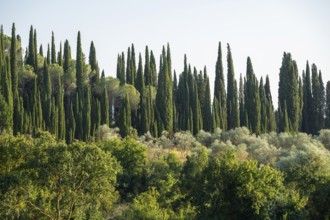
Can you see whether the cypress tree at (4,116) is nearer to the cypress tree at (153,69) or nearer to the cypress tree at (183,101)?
the cypress tree at (183,101)

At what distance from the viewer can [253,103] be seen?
63.9 m

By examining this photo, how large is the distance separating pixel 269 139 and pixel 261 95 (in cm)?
1455

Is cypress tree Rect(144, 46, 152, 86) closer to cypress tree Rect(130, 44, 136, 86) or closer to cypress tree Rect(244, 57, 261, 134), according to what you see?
cypress tree Rect(130, 44, 136, 86)

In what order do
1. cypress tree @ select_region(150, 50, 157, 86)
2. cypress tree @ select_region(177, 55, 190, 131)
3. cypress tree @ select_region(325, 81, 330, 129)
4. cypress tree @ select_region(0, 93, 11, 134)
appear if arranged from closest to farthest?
cypress tree @ select_region(0, 93, 11, 134)
cypress tree @ select_region(177, 55, 190, 131)
cypress tree @ select_region(150, 50, 157, 86)
cypress tree @ select_region(325, 81, 330, 129)

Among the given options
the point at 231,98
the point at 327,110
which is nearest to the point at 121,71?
the point at 231,98

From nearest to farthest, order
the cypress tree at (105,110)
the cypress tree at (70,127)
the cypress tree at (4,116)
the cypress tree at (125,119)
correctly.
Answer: the cypress tree at (4,116) → the cypress tree at (70,127) → the cypress tree at (125,119) → the cypress tree at (105,110)

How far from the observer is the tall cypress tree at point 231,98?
206ft

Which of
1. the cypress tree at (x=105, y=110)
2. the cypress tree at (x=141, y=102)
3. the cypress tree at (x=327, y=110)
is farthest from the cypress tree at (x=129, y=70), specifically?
the cypress tree at (x=327, y=110)

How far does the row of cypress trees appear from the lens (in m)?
55.2

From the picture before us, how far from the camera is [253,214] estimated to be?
27641 mm

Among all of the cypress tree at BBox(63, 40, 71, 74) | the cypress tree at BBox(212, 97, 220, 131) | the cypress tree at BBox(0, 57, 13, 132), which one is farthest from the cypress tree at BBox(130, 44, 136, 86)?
the cypress tree at BBox(0, 57, 13, 132)

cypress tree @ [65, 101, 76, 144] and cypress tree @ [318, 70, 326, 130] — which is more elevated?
cypress tree @ [318, 70, 326, 130]

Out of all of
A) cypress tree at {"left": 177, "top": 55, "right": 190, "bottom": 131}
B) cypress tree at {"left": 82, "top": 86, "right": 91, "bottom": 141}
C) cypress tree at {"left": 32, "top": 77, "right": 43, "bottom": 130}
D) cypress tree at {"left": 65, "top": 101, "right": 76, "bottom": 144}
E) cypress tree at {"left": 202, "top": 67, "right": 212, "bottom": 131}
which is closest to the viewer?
cypress tree at {"left": 32, "top": 77, "right": 43, "bottom": 130}

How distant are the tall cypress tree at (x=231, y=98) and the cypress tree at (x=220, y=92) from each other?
2.47ft
